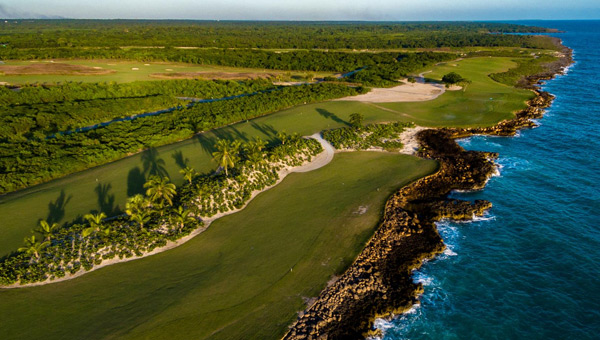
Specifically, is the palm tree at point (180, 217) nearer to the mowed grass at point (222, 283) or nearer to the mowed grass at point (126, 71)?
the mowed grass at point (222, 283)

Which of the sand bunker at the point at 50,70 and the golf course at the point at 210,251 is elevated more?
the sand bunker at the point at 50,70

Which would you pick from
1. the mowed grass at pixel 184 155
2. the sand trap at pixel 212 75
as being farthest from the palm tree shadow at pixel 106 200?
the sand trap at pixel 212 75

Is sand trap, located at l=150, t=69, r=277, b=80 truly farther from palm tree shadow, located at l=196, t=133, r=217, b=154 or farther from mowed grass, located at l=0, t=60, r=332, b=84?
palm tree shadow, located at l=196, t=133, r=217, b=154

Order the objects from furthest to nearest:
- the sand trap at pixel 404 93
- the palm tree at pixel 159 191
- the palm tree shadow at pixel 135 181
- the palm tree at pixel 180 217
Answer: the sand trap at pixel 404 93 → the palm tree shadow at pixel 135 181 → the palm tree at pixel 159 191 → the palm tree at pixel 180 217

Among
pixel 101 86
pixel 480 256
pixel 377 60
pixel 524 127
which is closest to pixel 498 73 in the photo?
pixel 377 60

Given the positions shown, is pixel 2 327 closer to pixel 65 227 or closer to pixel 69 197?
pixel 65 227

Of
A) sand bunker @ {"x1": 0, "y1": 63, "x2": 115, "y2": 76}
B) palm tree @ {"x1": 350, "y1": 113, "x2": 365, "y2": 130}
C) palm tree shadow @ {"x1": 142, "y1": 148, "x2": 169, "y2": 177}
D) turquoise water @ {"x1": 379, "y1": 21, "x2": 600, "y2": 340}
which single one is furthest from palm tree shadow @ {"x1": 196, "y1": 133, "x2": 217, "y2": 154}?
sand bunker @ {"x1": 0, "y1": 63, "x2": 115, "y2": 76}
